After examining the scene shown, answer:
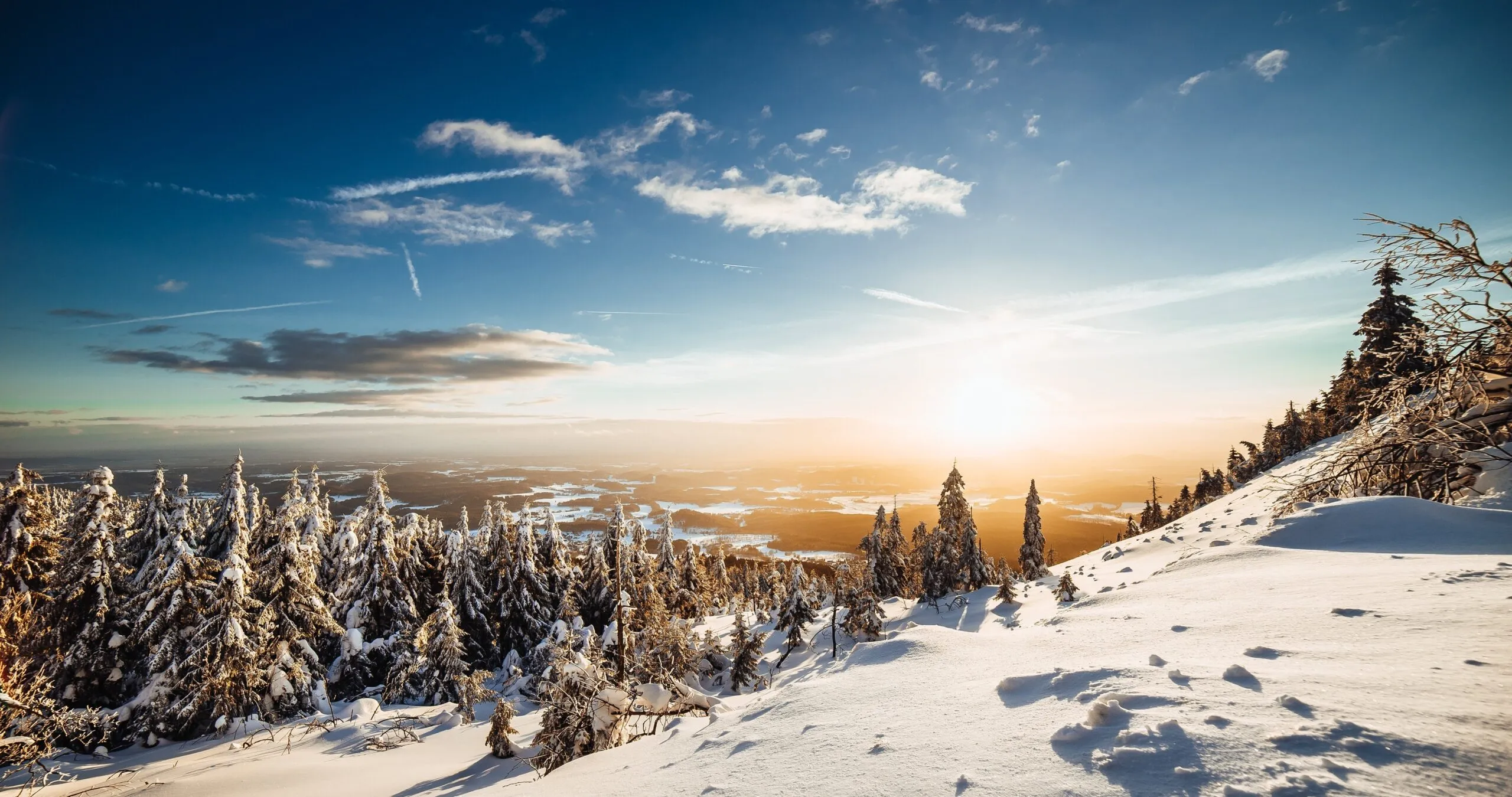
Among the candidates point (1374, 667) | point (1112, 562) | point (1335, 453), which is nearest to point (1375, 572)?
point (1335, 453)

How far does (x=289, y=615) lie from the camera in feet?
63.3

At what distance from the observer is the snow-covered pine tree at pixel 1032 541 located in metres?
39.8

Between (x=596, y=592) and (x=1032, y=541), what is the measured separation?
33.2 m

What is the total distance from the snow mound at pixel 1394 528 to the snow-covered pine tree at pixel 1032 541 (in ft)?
102

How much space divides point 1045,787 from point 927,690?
2.50 m

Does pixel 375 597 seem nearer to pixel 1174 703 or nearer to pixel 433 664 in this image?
pixel 433 664

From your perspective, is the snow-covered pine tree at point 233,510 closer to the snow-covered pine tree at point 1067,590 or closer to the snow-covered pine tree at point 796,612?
the snow-covered pine tree at point 796,612

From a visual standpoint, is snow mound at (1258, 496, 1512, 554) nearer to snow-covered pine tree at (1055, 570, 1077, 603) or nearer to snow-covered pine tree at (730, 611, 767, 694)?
snow-covered pine tree at (1055, 570, 1077, 603)

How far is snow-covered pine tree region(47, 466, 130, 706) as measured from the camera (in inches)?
648

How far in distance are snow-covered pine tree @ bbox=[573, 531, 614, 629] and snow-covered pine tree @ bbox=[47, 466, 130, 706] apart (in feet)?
59.0

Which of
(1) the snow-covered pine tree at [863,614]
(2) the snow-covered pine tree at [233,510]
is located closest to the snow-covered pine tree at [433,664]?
(2) the snow-covered pine tree at [233,510]

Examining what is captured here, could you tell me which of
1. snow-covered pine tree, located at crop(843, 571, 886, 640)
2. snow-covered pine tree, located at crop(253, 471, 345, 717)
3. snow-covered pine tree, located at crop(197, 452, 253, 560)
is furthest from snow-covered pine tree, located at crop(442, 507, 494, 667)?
snow-covered pine tree, located at crop(843, 571, 886, 640)

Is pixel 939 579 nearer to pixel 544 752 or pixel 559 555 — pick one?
pixel 559 555

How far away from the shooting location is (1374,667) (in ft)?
11.9
